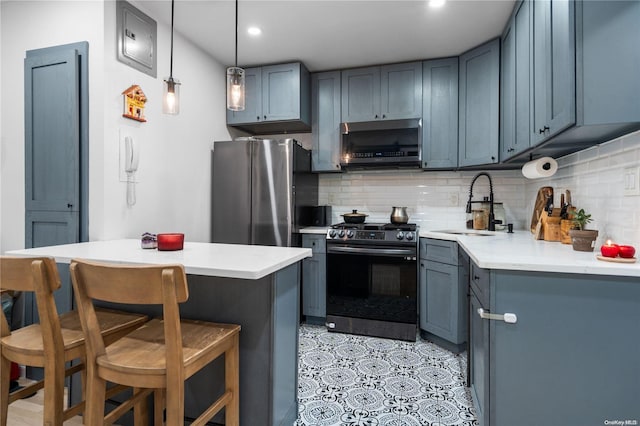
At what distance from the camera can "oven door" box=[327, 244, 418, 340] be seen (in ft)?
9.41

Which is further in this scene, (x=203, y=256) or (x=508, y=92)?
(x=508, y=92)

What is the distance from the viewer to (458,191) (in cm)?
342

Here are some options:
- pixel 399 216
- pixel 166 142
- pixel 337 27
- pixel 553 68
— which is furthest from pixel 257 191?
pixel 553 68

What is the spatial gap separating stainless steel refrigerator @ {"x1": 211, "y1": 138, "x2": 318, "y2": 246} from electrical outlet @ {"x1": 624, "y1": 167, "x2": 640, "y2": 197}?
2.27 metres

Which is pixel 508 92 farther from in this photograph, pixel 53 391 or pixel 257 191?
pixel 53 391

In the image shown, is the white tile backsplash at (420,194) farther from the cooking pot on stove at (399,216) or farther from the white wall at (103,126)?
the white wall at (103,126)

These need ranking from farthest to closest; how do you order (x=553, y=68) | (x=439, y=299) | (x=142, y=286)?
(x=439, y=299) < (x=553, y=68) < (x=142, y=286)

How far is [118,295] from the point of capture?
43.2 inches

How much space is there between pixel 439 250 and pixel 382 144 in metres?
1.15

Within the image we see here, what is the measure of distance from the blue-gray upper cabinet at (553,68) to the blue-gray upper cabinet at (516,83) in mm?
141

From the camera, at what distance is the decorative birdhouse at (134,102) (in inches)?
89.6

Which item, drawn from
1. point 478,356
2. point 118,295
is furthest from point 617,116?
point 118,295

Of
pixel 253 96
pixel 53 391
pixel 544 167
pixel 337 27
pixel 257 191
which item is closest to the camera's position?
pixel 53 391

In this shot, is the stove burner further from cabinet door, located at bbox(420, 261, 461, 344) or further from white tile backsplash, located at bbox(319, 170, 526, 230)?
white tile backsplash, located at bbox(319, 170, 526, 230)
